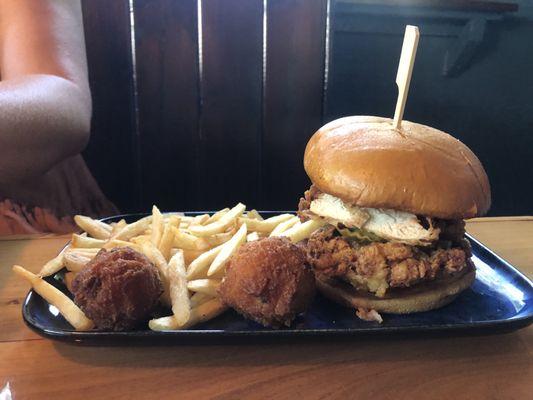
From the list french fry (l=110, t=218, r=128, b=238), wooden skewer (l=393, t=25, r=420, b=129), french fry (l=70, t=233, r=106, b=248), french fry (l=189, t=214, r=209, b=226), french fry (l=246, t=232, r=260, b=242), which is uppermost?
wooden skewer (l=393, t=25, r=420, b=129)

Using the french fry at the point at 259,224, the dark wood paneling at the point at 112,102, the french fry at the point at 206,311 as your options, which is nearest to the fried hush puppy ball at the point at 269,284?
the french fry at the point at 206,311

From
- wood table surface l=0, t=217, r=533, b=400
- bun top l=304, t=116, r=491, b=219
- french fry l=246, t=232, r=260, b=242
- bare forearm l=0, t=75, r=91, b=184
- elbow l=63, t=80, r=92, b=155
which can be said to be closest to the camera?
wood table surface l=0, t=217, r=533, b=400

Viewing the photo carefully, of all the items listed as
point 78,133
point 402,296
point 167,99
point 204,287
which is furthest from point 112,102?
point 402,296

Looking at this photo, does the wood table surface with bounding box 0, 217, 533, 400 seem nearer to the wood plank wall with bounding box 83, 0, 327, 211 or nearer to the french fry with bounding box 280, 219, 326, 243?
the french fry with bounding box 280, 219, 326, 243

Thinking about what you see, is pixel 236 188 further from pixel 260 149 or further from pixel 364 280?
pixel 364 280

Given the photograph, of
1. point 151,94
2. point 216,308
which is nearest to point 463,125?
point 151,94

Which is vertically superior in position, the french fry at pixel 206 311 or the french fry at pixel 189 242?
the french fry at pixel 189 242

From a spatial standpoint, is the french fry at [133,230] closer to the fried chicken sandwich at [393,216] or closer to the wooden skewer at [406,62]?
the fried chicken sandwich at [393,216]

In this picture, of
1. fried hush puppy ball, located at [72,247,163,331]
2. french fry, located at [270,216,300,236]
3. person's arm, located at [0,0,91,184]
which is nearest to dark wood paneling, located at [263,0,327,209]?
person's arm, located at [0,0,91,184]
